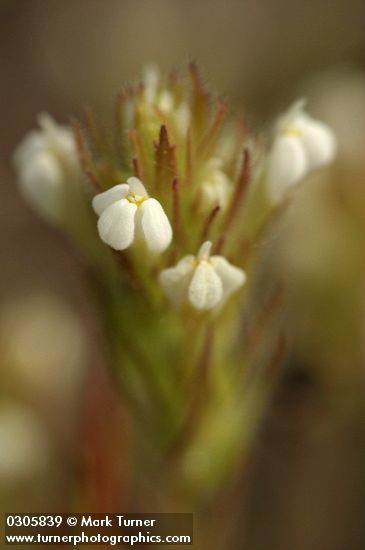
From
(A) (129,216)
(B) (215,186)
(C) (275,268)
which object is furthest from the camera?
(C) (275,268)

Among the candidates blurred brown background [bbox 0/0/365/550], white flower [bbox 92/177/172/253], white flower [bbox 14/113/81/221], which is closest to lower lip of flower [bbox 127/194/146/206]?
white flower [bbox 92/177/172/253]

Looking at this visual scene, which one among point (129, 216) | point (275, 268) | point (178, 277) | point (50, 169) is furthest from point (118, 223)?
point (275, 268)

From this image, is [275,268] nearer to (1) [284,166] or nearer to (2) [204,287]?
(1) [284,166]

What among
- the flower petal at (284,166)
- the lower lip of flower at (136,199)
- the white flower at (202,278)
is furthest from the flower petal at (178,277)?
the flower petal at (284,166)

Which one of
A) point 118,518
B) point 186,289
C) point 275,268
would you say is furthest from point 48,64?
point 186,289

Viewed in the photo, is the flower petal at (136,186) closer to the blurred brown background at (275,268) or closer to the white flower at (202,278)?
the white flower at (202,278)

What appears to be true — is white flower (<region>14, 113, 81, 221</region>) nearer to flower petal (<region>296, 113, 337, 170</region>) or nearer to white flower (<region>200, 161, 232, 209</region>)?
white flower (<region>200, 161, 232, 209</region>)

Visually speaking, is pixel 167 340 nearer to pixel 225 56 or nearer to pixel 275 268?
pixel 275 268
